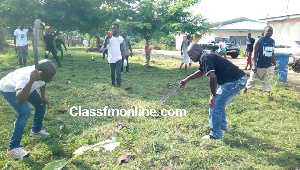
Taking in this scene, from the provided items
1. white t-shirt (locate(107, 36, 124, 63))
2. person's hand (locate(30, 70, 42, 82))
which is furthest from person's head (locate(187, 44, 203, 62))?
white t-shirt (locate(107, 36, 124, 63))

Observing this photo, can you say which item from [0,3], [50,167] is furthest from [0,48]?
[50,167]

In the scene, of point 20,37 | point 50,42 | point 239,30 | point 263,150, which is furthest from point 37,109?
point 239,30

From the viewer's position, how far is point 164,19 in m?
11.6

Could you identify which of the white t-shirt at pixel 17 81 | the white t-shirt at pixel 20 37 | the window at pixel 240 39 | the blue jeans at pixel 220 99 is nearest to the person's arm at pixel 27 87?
the white t-shirt at pixel 17 81

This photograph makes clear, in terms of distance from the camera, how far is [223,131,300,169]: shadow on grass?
11.4 ft

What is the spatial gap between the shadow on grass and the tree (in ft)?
24.3

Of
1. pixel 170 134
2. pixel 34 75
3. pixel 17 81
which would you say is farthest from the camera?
pixel 170 134

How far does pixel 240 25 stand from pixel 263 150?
2776cm

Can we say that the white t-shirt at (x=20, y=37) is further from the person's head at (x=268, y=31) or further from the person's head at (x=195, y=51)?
the person's head at (x=268, y=31)

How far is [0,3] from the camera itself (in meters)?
12.0

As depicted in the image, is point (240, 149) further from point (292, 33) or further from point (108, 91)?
point (292, 33)

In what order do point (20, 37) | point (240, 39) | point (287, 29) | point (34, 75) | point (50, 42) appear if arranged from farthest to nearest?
point (240, 39)
point (287, 29)
point (50, 42)
point (20, 37)
point (34, 75)

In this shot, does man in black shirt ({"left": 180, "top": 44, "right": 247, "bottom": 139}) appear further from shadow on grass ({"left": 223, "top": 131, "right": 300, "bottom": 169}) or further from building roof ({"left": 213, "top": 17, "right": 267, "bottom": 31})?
building roof ({"left": 213, "top": 17, "right": 267, "bottom": 31})

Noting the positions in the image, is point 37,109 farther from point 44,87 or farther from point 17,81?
point 17,81
